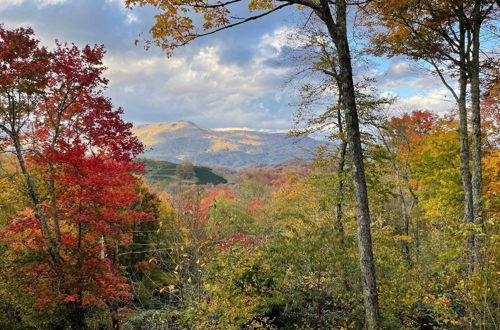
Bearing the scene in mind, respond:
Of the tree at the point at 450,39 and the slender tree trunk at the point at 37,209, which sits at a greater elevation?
the tree at the point at 450,39

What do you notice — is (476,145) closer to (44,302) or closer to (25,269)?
(44,302)

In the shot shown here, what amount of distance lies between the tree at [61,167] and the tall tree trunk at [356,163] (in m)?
8.15

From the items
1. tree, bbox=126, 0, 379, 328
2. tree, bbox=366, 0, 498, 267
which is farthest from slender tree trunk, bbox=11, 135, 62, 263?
tree, bbox=366, 0, 498, 267

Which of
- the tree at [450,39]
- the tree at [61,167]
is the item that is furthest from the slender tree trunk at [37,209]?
the tree at [450,39]

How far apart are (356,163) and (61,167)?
9407mm

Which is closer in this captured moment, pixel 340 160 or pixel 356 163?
pixel 356 163

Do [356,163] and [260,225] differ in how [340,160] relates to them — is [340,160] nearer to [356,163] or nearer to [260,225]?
[260,225]

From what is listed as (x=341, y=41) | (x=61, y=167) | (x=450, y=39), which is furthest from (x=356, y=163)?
(x=61, y=167)

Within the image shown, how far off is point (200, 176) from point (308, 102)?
572 feet

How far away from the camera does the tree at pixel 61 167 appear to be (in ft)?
32.4

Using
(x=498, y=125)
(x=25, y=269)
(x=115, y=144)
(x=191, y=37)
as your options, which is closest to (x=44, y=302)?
(x=25, y=269)

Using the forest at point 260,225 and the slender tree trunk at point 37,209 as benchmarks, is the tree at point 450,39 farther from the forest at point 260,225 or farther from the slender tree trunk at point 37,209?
the slender tree trunk at point 37,209

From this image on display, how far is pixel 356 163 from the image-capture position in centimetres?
595

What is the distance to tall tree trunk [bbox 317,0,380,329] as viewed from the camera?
19.0ft
